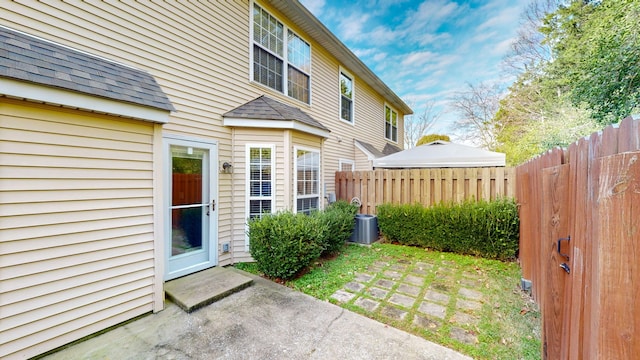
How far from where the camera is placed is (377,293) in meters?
3.74

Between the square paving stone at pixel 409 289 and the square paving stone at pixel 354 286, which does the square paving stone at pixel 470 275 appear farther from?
the square paving stone at pixel 354 286

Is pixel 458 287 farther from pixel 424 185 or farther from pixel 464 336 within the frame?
pixel 424 185

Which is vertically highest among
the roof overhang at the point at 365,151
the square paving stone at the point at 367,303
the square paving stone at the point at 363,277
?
the roof overhang at the point at 365,151

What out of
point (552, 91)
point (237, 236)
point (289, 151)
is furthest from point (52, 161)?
point (552, 91)

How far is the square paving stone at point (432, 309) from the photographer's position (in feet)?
10.3

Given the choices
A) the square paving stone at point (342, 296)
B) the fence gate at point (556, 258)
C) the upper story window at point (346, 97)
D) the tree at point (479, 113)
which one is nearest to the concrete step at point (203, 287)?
the square paving stone at point (342, 296)

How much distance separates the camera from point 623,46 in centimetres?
552

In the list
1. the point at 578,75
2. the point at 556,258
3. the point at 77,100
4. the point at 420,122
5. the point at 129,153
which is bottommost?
the point at 556,258

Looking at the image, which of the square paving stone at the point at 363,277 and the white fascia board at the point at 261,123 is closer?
the square paving stone at the point at 363,277

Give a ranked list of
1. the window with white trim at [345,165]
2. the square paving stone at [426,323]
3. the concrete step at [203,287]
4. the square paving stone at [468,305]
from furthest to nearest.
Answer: the window with white trim at [345,165] < the concrete step at [203,287] < the square paving stone at [468,305] < the square paving stone at [426,323]

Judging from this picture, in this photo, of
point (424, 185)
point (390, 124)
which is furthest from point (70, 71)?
point (390, 124)

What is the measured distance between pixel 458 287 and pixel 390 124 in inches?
439

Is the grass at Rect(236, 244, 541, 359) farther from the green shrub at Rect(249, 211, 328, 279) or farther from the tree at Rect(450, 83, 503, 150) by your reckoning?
the tree at Rect(450, 83, 503, 150)

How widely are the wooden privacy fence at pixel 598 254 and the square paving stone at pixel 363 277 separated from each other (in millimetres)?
2461
